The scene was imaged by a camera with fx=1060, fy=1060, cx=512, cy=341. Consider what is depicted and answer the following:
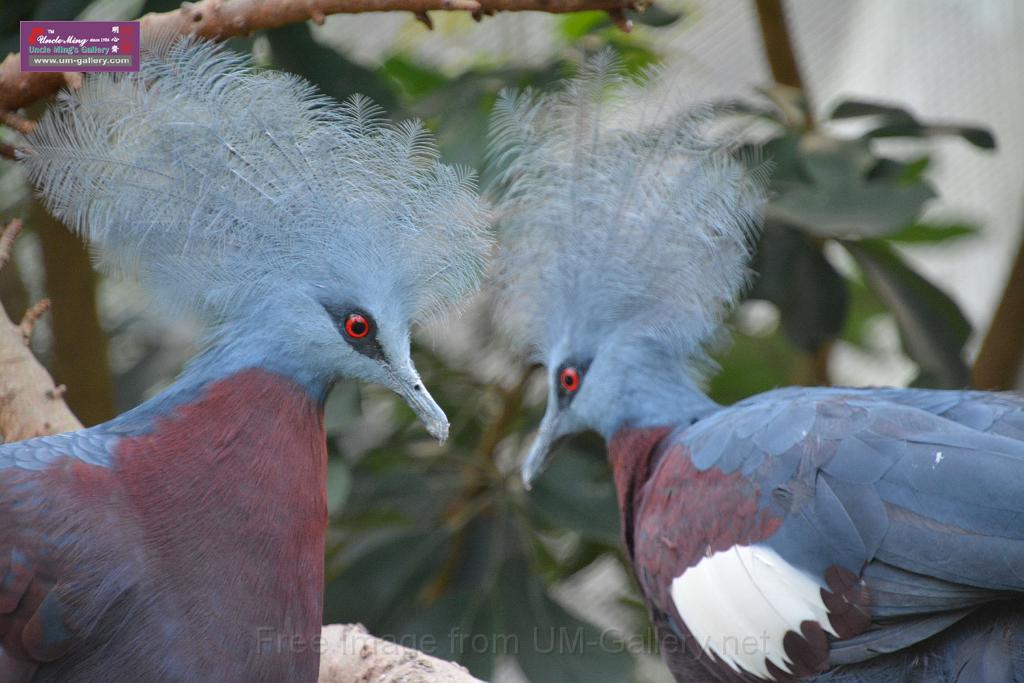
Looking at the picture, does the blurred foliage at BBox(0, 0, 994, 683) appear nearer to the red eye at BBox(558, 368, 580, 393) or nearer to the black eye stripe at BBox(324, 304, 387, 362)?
the red eye at BBox(558, 368, 580, 393)

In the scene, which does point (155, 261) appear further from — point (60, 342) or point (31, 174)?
point (60, 342)

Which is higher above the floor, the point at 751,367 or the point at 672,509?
the point at 672,509

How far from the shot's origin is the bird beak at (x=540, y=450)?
1.98 m

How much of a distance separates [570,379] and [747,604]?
0.59 m

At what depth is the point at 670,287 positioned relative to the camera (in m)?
1.87

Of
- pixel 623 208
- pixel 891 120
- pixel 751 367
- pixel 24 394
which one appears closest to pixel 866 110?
pixel 891 120

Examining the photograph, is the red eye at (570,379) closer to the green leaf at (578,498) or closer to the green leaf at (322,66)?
the green leaf at (578,498)

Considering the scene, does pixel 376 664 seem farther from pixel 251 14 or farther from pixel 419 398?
pixel 251 14

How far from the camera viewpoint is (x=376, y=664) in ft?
4.88

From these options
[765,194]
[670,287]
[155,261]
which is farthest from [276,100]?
[765,194]

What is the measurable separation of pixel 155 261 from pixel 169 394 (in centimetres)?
17

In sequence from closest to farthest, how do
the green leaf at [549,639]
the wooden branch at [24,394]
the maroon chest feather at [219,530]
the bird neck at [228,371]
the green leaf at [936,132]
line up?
the maroon chest feather at [219,530] → the bird neck at [228,371] → the wooden branch at [24,394] → the green leaf at [549,639] → the green leaf at [936,132]

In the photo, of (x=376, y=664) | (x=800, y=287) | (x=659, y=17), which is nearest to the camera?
(x=376, y=664)

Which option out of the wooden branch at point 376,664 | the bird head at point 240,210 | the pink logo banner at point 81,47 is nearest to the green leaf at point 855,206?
the bird head at point 240,210
